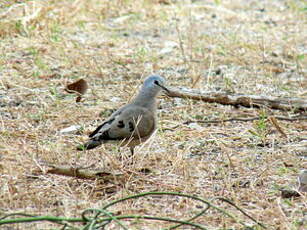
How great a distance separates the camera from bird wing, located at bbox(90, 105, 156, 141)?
5.07 meters

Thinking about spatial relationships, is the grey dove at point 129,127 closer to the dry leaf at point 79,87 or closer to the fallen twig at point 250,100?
the fallen twig at point 250,100

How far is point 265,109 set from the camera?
6406mm

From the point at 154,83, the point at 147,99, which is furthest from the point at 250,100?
the point at 147,99

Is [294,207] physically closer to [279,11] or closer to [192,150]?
[192,150]

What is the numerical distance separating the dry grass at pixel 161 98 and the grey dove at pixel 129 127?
4.0 inches

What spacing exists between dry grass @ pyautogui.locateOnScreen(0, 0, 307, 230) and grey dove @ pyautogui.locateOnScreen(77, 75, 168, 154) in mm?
101

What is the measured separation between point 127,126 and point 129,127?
0.6 inches

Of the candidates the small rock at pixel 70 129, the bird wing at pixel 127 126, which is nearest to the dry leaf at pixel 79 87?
the small rock at pixel 70 129

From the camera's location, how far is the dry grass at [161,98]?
14.4ft

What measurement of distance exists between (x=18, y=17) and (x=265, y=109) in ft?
13.7

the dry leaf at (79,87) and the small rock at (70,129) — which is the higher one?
the small rock at (70,129)

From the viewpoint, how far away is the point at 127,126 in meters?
5.15

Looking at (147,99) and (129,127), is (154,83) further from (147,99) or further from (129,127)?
(129,127)

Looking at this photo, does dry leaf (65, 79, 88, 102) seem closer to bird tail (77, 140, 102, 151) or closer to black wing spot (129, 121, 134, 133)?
black wing spot (129, 121, 134, 133)
